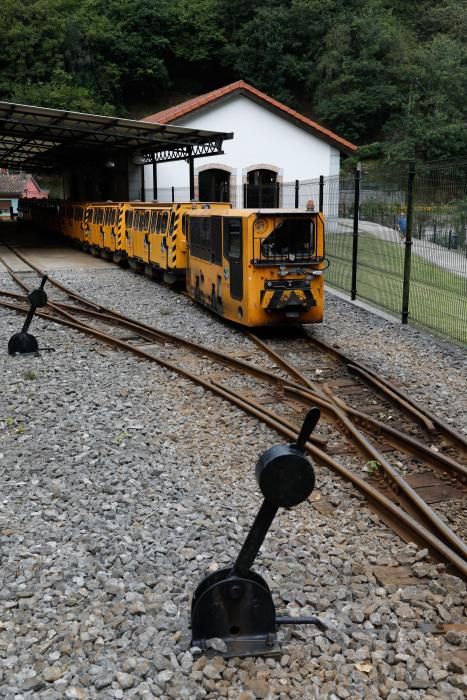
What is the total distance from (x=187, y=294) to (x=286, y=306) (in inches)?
210

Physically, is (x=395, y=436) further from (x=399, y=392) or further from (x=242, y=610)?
(x=242, y=610)

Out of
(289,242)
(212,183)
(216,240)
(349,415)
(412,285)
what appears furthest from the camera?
(212,183)

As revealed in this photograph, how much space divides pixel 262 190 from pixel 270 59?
3594 cm

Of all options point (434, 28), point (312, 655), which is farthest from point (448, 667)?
point (434, 28)

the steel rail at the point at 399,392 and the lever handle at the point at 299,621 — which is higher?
the steel rail at the point at 399,392

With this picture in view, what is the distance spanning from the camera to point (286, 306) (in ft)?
37.1

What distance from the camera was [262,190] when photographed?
31.3 m

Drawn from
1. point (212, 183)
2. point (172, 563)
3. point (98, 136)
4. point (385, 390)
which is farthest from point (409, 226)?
point (212, 183)

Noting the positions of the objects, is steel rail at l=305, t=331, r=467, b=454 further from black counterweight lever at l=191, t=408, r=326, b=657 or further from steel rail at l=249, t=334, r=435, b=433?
black counterweight lever at l=191, t=408, r=326, b=657

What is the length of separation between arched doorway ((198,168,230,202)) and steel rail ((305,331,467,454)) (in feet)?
74.8

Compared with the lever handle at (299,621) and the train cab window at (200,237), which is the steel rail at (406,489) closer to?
the lever handle at (299,621)

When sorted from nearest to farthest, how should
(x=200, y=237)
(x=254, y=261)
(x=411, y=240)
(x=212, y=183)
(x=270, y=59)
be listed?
(x=254, y=261) → (x=411, y=240) → (x=200, y=237) → (x=212, y=183) → (x=270, y=59)

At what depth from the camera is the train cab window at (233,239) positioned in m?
11.2

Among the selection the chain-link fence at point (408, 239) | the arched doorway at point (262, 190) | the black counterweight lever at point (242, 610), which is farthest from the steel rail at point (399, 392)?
the arched doorway at point (262, 190)
